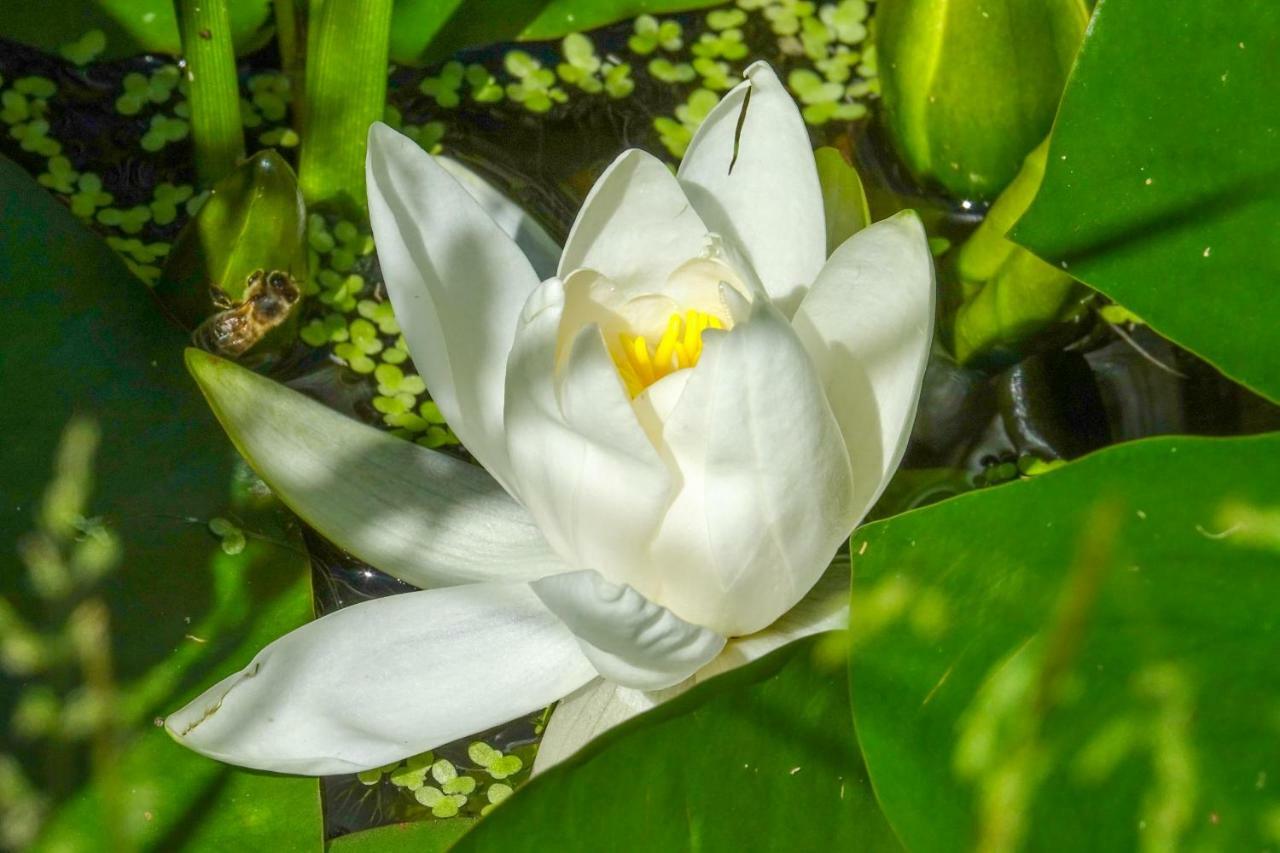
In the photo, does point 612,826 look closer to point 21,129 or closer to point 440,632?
point 440,632

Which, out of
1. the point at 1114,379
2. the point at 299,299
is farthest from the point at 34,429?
the point at 1114,379

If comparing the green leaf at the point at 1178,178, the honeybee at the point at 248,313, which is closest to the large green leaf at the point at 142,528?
the honeybee at the point at 248,313

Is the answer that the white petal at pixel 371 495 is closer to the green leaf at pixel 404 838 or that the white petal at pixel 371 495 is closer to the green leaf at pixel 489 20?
the green leaf at pixel 404 838

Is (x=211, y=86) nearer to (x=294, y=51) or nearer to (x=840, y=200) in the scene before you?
(x=294, y=51)

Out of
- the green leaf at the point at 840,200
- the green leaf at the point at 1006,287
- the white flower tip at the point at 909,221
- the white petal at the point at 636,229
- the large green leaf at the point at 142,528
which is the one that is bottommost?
the large green leaf at the point at 142,528

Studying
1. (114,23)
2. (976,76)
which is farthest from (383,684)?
(114,23)

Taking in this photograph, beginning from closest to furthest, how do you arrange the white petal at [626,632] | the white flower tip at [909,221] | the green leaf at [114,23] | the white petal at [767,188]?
1. the white petal at [626,632]
2. the white flower tip at [909,221]
3. the white petal at [767,188]
4. the green leaf at [114,23]

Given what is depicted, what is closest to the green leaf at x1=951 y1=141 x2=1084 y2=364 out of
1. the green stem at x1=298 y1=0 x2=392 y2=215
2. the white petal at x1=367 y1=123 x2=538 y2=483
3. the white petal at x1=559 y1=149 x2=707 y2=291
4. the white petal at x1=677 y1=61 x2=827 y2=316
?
the white petal at x1=677 y1=61 x2=827 y2=316
